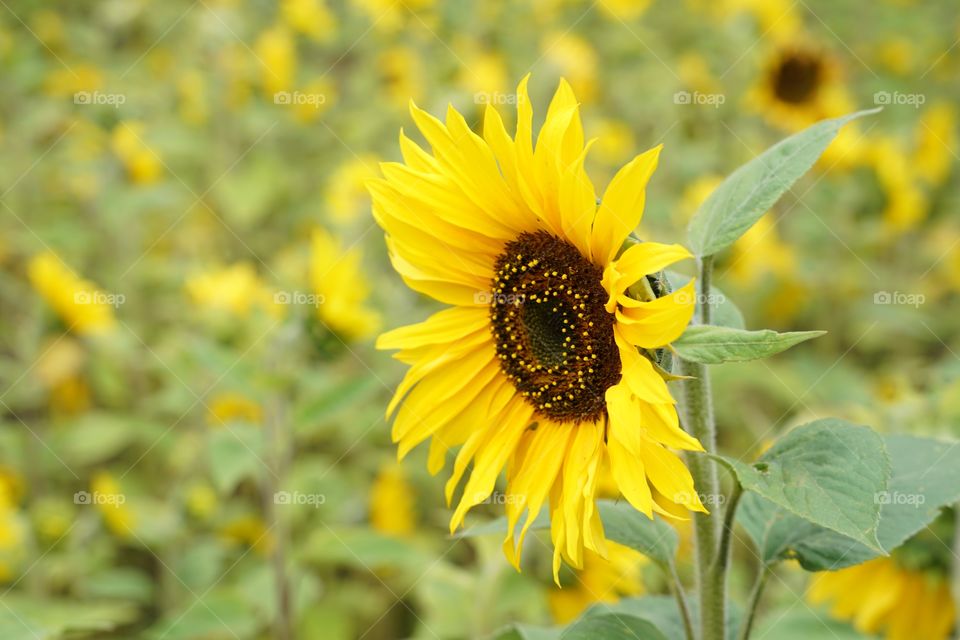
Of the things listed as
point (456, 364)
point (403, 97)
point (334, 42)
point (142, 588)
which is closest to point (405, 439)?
point (456, 364)

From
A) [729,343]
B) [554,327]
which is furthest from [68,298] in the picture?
[729,343]

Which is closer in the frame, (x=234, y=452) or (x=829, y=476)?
(x=829, y=476)

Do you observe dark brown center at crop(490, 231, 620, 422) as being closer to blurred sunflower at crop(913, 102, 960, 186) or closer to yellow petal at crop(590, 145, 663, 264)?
yellow petal at crop(590, 145, 663, 264)

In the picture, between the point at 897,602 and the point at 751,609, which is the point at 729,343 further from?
the point at 897,602

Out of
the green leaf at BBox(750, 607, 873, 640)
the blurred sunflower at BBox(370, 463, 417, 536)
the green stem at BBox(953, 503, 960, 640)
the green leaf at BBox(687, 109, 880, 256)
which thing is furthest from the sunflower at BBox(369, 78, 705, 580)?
the blurred sunflower at BBox(370, 463, 417, 536)

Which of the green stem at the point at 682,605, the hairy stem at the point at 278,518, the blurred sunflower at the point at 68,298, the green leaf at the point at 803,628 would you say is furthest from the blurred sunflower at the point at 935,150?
the blurred sunflower at the point at 68,298

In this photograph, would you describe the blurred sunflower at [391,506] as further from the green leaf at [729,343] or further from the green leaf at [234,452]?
the green leaf at [729,343]

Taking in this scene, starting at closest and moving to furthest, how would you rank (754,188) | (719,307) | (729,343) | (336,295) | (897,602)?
(729,343) < (754,188) < (719,307) < (897,602) < (336,295)
